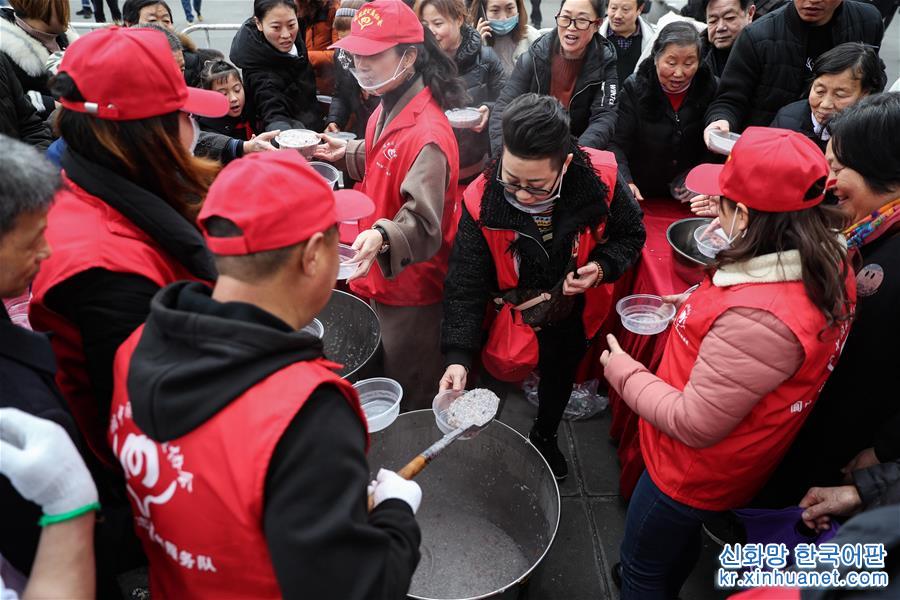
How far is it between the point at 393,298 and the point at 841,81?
2.20 m

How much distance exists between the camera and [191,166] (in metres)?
1.65

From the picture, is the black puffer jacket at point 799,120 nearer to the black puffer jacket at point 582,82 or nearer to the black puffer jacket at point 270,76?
the black puffer jacket at point 582,82

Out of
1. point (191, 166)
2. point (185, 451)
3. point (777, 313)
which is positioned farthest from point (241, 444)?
point (777, 313)

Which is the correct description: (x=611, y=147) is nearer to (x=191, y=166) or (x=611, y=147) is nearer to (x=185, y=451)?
(x=191, y=166)

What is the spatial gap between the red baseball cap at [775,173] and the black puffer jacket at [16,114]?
341 cm

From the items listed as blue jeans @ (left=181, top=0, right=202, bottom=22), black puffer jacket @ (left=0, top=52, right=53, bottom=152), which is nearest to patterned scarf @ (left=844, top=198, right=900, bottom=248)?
black puffer jacket @ (left=0, top=52, right=53, bottom=152)

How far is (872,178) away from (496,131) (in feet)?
7.17

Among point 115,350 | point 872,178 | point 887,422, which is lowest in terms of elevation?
point 887,422

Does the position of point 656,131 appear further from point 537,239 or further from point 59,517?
point 59,517

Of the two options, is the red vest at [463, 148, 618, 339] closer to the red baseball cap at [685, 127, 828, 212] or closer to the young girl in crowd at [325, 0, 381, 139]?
the red baseball cap at [685, 127, 828, 212]

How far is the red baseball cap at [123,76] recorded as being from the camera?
1.51m

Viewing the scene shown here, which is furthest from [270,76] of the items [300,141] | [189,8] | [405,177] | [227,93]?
[189,8]

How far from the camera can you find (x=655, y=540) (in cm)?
208

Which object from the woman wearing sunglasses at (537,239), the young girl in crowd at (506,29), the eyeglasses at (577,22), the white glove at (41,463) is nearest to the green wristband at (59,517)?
the white glove at (41,463)
